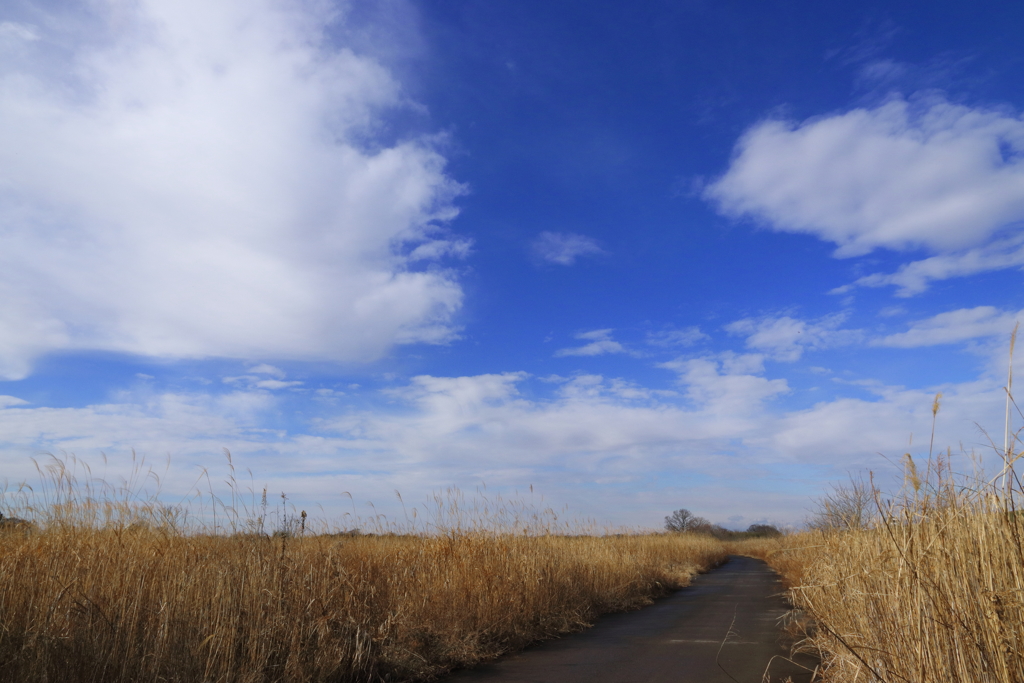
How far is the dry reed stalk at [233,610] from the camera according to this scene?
4867 millimetres

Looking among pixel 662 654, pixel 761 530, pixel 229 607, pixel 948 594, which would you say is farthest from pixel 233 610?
pixel 761 530

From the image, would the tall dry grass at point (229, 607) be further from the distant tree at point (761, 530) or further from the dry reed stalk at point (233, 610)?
the distant tree at point (761, 530)

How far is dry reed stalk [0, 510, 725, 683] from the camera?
4.87 metres

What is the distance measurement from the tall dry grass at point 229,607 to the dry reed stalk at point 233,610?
0.02 m

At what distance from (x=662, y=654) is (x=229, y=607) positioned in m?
6.04

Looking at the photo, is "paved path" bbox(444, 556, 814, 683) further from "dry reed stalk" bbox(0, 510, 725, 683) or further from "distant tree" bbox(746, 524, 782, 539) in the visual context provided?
"distant tree" bbox(746, 524, 782, 539)

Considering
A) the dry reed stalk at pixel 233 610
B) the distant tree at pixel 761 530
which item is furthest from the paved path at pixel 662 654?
the distant tree at pixel 761 530

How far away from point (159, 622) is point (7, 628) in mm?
1168

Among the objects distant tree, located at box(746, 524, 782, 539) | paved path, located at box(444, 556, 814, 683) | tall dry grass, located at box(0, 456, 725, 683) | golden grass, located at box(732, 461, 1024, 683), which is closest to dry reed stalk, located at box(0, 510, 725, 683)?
tall dry grass, located at box(0, 456, 725, 683)

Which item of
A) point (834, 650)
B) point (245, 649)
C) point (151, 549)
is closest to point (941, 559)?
point (834, 650)

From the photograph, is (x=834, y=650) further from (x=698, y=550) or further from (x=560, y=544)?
(x=698, y=550)

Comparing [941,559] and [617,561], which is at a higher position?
[941,559]

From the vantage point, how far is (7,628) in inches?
177

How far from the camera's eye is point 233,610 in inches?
226
